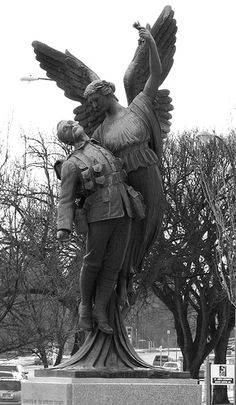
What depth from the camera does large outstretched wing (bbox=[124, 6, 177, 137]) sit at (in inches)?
410

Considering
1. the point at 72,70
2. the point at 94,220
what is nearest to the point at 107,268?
the point at 94,220

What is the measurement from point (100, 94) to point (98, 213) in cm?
120

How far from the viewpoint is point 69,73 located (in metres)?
10.8

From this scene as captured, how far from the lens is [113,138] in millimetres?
9922

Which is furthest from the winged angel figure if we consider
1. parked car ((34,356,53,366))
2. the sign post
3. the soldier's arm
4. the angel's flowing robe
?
parked car ((34,356,53,366))

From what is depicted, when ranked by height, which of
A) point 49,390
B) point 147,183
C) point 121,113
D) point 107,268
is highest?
point 121,113

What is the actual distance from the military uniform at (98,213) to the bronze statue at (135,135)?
0.56 ft

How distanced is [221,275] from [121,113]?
2481 cm

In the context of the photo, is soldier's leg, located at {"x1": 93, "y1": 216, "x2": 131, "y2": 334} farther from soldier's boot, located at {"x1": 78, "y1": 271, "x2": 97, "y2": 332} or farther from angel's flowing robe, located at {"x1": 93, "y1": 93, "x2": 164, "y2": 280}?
angel's flowing robe, located at {"x1": 93, "y1": 93, "x2": 164, "y2": 280}

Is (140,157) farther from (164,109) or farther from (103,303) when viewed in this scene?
(103,303)

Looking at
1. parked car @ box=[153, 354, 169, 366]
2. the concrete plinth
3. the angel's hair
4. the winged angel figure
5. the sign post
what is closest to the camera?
the concrete plinth

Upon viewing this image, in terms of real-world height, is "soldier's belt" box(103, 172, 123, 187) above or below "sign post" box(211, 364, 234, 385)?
above

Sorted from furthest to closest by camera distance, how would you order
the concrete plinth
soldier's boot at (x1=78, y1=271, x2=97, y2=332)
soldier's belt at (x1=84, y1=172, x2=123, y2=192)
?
1. soldier's boot at (x1=78, y1=271, x2=97, y2=332)
2. soldier's belt at (x1=84, y1=172, x2=123, y2=192)
3. the concrete plinth

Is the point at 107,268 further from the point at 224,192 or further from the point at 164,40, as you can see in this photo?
the point at 224,192
